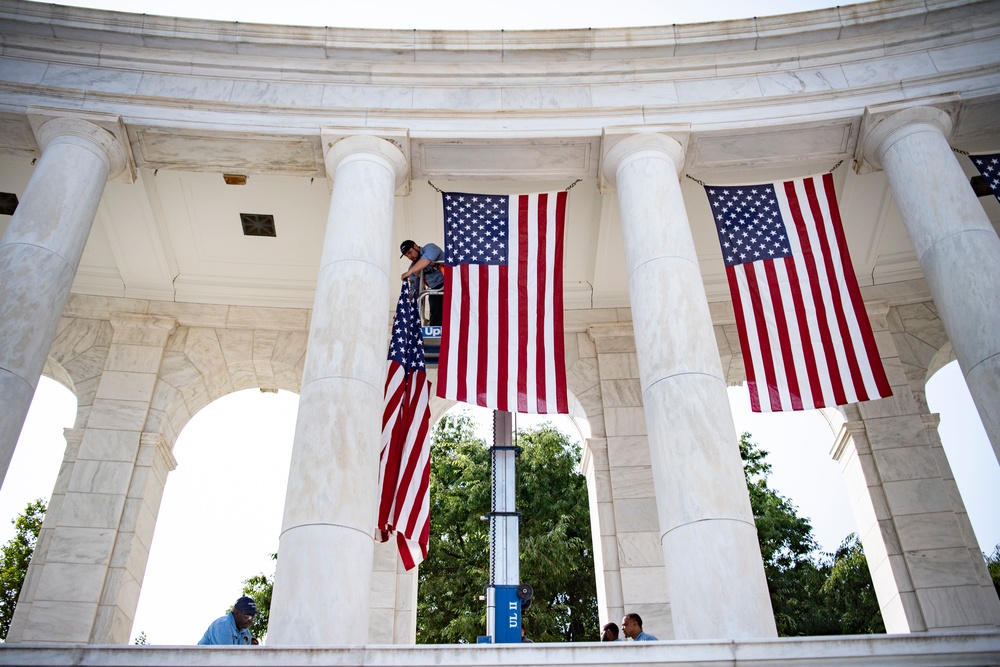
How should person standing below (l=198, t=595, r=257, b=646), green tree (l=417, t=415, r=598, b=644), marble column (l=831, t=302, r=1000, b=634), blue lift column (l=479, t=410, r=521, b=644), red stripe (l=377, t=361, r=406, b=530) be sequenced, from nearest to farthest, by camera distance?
person standing below (l=198, t=595, r=257, b=646) → blue lift column (l=479, t=410, r=521, b=644) → red stripe (l=377, t=361, r=406, b=530) → marble column (l=831, t=302, r=1000, b=634) → green tree (l=417, t=415, r=598, b=644)

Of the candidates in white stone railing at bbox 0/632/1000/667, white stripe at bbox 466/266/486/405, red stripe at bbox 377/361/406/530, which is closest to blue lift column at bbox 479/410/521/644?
white stripe at bbox 466/266/486/405

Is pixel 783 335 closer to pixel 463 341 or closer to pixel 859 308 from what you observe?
pixel 859 308

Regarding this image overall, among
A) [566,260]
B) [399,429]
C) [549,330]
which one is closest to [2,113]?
[399,429]

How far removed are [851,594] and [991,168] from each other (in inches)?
1097

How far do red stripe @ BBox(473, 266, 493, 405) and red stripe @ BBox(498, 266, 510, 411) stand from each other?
220 mm

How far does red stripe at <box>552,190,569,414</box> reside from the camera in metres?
15.9

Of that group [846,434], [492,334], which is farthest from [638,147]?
[846,434]

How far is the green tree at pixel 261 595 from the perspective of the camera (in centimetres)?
3762

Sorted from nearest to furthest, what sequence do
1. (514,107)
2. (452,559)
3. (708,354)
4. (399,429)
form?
(708,354) < (399,429) < (514,107) < (452,559)

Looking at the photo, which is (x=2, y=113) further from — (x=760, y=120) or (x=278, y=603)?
(x=760, y=120)

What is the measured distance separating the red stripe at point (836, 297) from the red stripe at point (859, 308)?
0.21 metres

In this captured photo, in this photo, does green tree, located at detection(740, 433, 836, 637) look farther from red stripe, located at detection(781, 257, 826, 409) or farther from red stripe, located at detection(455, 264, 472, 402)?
red stripe, located at detection(455, 264, 472, 402)

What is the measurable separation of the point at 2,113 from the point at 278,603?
12.8 metres

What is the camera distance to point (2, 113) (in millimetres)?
17703
